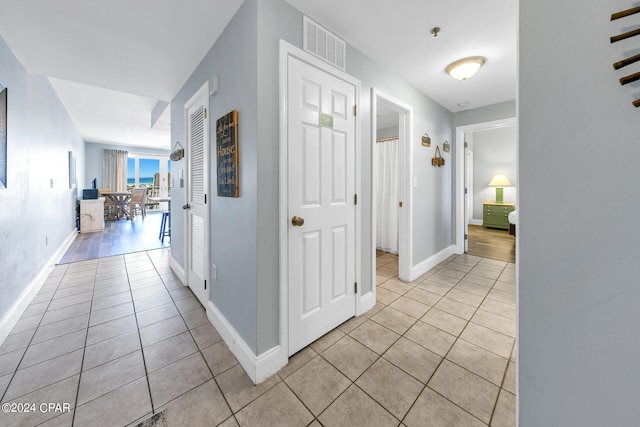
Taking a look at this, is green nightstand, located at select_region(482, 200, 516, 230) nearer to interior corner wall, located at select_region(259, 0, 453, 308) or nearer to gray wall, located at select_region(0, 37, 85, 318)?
interior corner wall, located at select_region(259, 0, 453, 308)

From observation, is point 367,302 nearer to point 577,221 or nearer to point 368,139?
point 368,139

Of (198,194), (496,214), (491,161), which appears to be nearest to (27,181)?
(198,194)

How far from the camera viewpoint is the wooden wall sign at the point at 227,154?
162 centimetres

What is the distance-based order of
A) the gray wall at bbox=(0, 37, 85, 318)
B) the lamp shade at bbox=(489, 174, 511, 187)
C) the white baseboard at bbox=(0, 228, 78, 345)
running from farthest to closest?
the lamp shade at bbox=(489, 174, 511, 187)
the gray wall at bbox=(0, 37, 85, 318)
the white baseboard at bbox=(0, 228, 78, 345)

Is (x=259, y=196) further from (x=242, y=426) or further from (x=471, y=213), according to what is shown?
(x=471, y=213)

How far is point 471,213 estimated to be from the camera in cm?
687

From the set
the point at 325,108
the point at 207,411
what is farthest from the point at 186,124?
the point at 207,411

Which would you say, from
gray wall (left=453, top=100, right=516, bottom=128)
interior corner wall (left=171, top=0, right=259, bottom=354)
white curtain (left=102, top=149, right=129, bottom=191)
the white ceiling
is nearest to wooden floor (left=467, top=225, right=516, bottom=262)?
gray wall (left=453, top=100, right=516, bottom=128)

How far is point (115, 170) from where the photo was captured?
8.33 m

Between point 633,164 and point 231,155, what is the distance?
179cm

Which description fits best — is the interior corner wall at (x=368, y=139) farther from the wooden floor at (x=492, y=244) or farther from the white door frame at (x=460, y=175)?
the wooden floor at (x=492, y=244)

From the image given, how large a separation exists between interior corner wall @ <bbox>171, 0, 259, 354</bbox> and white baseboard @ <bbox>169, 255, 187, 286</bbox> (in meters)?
0.94

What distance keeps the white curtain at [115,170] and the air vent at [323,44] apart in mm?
9753

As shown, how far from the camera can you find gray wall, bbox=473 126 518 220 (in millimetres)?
6082
